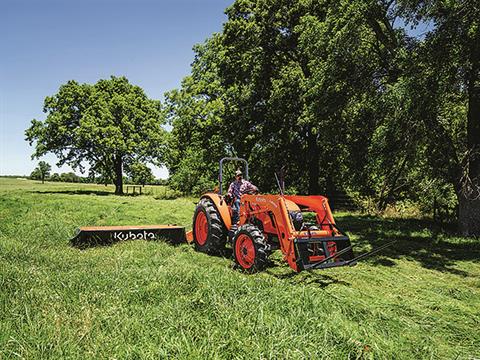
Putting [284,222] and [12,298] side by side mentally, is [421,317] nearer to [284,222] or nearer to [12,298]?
[284,222]

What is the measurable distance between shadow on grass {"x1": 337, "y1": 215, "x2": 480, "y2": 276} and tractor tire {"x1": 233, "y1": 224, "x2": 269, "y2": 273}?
4.68ft

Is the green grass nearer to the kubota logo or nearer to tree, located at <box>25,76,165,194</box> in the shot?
the kubota logo

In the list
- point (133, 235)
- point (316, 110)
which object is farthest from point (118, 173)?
point (133, 235)

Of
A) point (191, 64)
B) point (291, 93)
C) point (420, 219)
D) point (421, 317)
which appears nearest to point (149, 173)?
point (191, 64)

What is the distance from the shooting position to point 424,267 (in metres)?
6.85

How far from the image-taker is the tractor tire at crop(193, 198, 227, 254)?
23.2ft

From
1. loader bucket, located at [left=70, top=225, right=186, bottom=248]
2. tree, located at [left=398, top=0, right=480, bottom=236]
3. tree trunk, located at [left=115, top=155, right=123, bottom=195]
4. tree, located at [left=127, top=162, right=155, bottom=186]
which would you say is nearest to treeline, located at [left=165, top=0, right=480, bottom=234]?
tree, located at [left=398, top=0, right=480, bottom=236]

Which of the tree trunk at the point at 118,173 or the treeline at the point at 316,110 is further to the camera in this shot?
the tree trunk at the point at 118,173

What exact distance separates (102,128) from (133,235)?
23.6m

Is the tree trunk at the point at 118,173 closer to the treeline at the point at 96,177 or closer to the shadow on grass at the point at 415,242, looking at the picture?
the treeline at the point at 96,177

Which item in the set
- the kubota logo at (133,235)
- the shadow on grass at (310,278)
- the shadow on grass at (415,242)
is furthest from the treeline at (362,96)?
the kubota logo at (133,235)

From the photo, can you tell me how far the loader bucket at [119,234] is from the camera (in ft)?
22.5

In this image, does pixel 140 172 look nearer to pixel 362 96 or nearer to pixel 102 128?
pixel 102 128

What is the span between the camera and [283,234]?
5527mm
